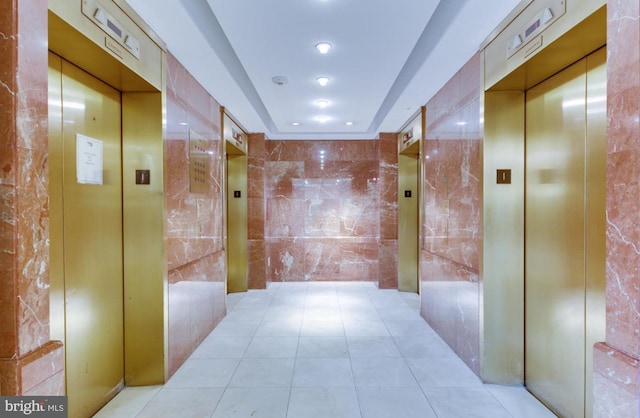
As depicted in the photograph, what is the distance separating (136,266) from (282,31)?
8.39 ft

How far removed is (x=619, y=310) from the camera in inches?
57.1

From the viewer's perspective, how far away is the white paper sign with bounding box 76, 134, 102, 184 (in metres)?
2.49

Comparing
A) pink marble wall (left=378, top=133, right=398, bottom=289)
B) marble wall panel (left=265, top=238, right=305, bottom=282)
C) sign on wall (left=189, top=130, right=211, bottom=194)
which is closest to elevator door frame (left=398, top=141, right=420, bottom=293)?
pink marble wall (left=378, top=133, right=398, bottom=289)

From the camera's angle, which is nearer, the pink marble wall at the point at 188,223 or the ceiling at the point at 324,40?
the ceiling at the point at 324,40

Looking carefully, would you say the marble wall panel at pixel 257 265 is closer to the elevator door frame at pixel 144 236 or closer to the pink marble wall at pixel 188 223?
the pink marble wall at pixel 188 223

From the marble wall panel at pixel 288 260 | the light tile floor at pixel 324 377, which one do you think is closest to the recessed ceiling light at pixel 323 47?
the light tile floor at pixel 324 377

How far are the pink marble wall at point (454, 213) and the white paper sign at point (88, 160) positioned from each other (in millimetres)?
3362

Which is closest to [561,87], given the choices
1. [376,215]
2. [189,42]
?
[189,42]

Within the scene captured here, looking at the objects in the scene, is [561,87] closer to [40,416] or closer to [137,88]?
[137,88]

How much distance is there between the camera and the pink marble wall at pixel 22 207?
1361mm

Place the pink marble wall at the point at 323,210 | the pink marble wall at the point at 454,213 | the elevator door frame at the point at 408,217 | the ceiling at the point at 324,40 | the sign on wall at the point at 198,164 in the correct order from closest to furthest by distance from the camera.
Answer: the ceiling at the point at 324,40 < the pink marble wall at the point at 454,213 < the sign on wall at the point at 198,164 < the elevator door frame at the point at 408,217 < the pink marble wall at the point at 323,210

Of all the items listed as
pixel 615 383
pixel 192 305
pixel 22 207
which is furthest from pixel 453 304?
pixel 22 207

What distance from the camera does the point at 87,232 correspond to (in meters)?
2.60

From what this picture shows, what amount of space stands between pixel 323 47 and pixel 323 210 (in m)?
4.41
